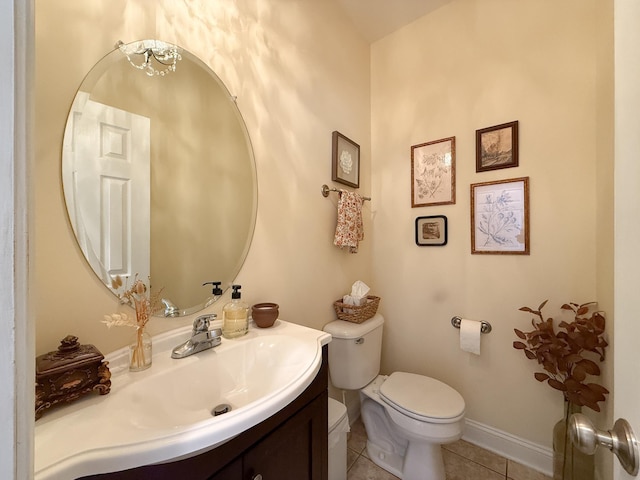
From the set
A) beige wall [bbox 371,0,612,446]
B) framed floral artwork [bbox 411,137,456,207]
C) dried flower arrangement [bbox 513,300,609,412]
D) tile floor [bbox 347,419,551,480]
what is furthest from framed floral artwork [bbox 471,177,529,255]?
tile floor [bbox 347,419,551,480]

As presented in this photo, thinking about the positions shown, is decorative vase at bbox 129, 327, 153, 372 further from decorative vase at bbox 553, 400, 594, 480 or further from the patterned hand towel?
decorative vase at bbox 553, 400, 594, 480

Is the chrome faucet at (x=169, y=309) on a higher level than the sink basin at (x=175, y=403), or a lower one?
higher

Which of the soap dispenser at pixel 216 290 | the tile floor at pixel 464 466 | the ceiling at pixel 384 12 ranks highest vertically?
the ceiling at pixel 384 12

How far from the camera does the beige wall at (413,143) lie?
1075mm

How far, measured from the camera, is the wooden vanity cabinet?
19.7 inches

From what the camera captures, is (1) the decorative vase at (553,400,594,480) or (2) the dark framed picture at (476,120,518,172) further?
(2) the dark framed picture at (476,120,518,172)

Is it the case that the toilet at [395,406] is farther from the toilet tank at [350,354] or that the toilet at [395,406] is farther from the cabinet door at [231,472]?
the cabinet door at [231,472]

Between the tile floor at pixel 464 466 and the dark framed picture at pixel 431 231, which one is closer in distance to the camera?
the tile floor at pixel 464 466

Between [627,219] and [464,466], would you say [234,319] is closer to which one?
[627,219]

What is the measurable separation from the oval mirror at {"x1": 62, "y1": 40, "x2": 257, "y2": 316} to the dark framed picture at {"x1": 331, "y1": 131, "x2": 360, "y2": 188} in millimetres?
630

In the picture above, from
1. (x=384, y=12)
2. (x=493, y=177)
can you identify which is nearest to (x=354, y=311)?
(x=493, y=177)

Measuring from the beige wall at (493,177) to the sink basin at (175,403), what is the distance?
1.11m

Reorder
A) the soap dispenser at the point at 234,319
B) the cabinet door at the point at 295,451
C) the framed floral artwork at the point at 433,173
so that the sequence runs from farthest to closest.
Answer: the framed floral artwork at the point at 433,173
the soap dispenser at the point at 234,319
the cabinet door at the point at 295,451

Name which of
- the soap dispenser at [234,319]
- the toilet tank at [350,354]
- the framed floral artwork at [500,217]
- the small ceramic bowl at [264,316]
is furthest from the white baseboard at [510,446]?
the soap dispenser at [234,319]
